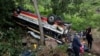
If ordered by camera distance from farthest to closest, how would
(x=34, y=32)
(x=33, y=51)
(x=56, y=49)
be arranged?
(x=34, y=32)
(x=33, y=51)
(x=56, y=49)

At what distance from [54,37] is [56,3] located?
329 centimetres

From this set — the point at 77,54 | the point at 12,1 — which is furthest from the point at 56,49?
the point at 12,1

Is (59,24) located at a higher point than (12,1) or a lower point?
lower

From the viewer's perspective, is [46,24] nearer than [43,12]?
Yes

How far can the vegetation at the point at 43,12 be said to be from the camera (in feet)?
38.0

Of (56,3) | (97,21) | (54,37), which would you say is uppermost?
(56,3)

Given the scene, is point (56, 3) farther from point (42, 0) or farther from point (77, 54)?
point (77, 54)

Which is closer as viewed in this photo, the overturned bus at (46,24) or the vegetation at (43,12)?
the vegetation at (43,12)

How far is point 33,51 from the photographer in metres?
11.5

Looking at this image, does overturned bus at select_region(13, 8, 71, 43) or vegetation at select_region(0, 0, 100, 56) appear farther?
overturned bus at select_region(13, 8, 71, 43)

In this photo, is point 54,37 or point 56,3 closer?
point 54,37

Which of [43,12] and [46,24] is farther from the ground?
[46,24]

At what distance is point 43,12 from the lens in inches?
784

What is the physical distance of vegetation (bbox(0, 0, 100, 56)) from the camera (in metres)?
11.6
